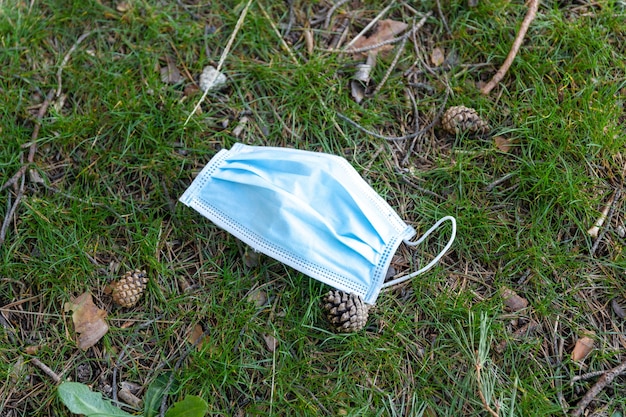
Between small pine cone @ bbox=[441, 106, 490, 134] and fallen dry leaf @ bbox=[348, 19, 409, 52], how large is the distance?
43cm

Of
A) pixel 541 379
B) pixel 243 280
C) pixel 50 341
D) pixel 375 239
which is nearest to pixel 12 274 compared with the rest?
pixel 50 341

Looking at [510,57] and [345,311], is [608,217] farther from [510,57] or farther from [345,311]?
[345,311]

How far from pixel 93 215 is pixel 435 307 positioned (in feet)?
4.45

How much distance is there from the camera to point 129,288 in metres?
2.16

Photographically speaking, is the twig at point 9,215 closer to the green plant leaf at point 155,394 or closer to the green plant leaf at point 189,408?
the green plant leaf at point 155,394

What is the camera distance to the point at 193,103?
2422 millimetres

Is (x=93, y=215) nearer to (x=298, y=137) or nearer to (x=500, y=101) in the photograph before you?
(x=298, y=137)

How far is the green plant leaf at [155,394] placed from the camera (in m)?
2.07

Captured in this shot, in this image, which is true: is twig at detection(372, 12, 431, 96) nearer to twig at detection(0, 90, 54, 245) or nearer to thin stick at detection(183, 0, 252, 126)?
thin stick at detection(183, 0, 252, 126)

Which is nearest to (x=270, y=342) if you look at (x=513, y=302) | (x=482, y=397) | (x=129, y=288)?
(x=129, y=288)

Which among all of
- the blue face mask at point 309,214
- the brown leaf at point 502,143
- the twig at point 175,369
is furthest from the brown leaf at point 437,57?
the twig at point 175,369

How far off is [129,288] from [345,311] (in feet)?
2.62

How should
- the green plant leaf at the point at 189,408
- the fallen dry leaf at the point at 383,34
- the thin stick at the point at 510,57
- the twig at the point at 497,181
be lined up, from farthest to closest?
the fallen dry leaf at the point at 383,34, the thin stick at the point at 510,57, the twig at the point at 497,181, the green plant leaf at the point at 189,408

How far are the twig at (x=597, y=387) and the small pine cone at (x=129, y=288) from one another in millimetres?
1606
